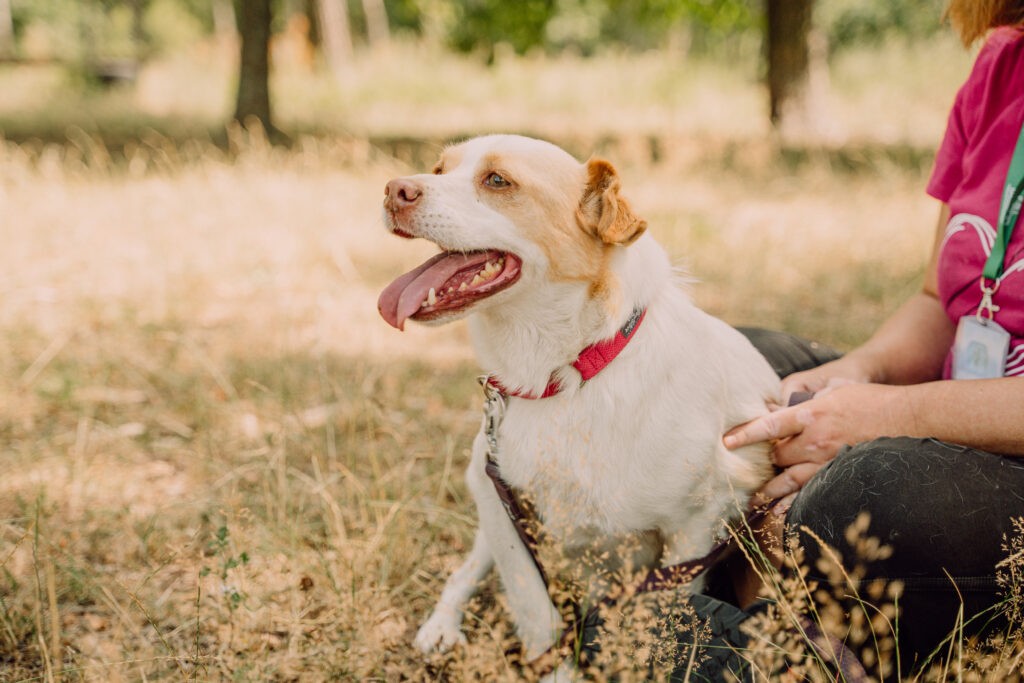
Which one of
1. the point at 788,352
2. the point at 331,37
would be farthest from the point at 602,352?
the point at 331,37

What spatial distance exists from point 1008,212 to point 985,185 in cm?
16

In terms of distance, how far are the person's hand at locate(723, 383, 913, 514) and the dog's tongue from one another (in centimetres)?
70

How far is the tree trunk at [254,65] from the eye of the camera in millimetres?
8469

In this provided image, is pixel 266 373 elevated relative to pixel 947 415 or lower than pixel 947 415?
lower

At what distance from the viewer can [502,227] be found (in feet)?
5.65

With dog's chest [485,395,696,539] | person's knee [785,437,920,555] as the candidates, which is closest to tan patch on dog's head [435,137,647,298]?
dog's chest [485,395,696,539]

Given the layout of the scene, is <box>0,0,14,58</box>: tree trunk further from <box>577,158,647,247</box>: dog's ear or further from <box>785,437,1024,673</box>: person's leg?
<box>785,437,1024,673</box>: person's leg

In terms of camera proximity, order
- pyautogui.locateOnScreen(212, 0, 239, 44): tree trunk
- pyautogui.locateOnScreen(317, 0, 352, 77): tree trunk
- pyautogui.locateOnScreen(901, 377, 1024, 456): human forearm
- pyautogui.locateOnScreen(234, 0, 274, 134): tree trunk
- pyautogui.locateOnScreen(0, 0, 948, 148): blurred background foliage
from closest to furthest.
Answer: pyautogui.locateOnScreen(901, 377, 1024, 456): human forearm
pyautogui.locateOnScreen(234, 0, 274, 134): tree trunk
pyautogui.locateOnScreen(0, 0, 948, 148): blurred background foliage
pyautogui.locateOnScreen(317, 0, 352, 77): tree trunk
pyautogui.locateOnScreen(212, 0, 239, 44): tree trunk

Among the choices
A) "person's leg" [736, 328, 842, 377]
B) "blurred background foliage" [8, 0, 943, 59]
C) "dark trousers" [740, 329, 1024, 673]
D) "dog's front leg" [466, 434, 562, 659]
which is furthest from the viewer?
"blurred background foliage" [8, 0, 943, 59]

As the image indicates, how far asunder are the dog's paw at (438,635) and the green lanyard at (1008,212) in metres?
1.41

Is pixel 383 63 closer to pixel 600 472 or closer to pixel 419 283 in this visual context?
pixel 419 283

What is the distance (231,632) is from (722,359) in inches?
48.7

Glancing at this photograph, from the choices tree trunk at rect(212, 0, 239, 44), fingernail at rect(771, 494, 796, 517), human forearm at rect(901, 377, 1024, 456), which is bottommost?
fingernail at rect(771, 494, 796, 517)

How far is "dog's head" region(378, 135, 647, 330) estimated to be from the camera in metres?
1.69
